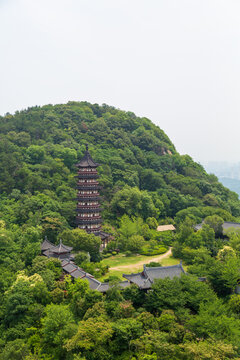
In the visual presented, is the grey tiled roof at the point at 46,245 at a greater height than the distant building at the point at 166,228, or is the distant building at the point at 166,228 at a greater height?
the grey tiled roof at the point at 46,245

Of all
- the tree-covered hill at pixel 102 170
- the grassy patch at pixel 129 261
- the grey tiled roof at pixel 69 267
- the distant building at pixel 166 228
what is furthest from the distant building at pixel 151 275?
the distant building at pixel 166 228

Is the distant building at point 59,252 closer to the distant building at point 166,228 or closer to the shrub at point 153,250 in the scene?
the shrub at point 153,250

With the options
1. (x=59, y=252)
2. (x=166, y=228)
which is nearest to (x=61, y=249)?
(x=59, y=252)

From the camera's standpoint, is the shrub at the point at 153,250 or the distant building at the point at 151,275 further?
the shrub at the point at 153,250

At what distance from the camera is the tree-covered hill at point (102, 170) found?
1786 inches

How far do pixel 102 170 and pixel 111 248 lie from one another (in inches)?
774

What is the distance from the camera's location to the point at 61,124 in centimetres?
7444

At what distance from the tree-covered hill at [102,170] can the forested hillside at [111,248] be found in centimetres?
21

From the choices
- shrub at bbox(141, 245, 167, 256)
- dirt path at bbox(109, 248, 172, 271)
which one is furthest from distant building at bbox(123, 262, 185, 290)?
shrub at bbox(141, 245, 167, 256)

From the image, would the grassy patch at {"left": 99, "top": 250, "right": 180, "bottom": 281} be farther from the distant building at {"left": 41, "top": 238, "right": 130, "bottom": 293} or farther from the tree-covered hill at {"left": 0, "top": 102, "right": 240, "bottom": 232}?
the tree-covered hill at {"left": 0, "top": 102, "right": 240, "bottom": 232}

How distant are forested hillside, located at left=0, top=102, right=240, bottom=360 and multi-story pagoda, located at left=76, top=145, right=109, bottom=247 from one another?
1.47 metres

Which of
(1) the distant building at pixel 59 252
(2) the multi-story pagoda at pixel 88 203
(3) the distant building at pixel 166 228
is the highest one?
(2) the multi-story pagoda at pixel 88 203

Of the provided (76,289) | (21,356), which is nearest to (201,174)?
(76,289)

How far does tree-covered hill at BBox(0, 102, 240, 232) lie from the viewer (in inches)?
→ 1786
